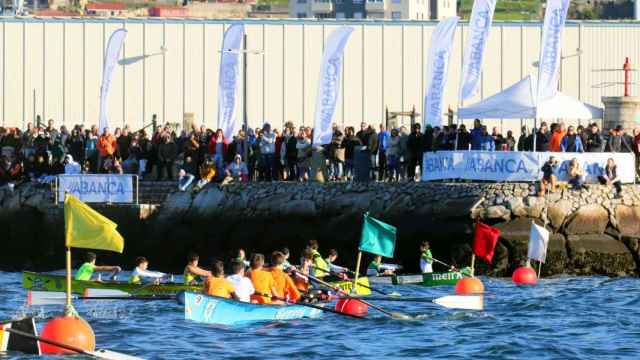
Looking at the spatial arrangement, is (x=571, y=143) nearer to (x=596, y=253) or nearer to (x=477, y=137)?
(x=477, y=137)

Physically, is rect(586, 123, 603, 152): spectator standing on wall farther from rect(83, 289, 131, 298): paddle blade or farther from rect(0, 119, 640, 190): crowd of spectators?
rect(83, 289, 131, 298): paddle blade

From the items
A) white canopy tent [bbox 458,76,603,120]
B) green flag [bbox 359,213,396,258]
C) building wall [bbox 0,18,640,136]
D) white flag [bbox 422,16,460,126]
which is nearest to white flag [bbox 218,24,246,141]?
white flag [bbox 422,16,460,126]

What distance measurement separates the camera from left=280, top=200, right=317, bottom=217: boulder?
4359 centimetres

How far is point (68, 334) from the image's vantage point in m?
27.0

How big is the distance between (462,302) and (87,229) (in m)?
10.2

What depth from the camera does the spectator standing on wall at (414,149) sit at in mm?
43906

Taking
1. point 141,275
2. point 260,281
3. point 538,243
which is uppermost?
point 538,243

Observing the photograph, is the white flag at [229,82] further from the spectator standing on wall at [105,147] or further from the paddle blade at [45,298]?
the paddle blade at [45,298]

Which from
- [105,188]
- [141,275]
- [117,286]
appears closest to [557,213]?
[141,275]

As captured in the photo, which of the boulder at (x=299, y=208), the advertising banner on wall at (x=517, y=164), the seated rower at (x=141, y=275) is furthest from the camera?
the boulder at (x=299, y=208)

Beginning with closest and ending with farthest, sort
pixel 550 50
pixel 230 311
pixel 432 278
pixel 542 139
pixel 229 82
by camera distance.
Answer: pixel 230 311, pixel 432 278, pixel 550 50, pixel 542 139, pixel 229 82

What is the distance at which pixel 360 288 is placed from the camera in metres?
36.9

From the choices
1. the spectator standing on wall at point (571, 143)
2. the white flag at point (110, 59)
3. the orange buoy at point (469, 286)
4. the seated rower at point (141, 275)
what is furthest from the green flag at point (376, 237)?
the white flag at point (110, 59)

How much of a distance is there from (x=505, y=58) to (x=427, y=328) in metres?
29.8
